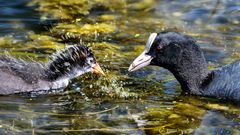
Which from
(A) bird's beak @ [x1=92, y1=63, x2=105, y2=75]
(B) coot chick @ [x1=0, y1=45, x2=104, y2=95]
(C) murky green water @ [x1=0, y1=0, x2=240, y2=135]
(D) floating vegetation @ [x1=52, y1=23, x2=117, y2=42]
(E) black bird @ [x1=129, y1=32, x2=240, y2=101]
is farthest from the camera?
(D) floating vegetation @ [x1=52, y1=23, x2=117, y2=42]

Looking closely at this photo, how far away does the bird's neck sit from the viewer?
9.85 meters

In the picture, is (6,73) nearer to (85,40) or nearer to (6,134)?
(6,134)

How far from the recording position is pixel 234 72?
9.62 m

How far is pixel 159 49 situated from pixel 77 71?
4.02 feet

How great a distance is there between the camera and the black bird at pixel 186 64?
9.67 metres

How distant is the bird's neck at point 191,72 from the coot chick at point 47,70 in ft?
3.78

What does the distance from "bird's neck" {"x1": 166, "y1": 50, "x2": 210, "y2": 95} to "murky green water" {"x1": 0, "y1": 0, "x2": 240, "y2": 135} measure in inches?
7.1

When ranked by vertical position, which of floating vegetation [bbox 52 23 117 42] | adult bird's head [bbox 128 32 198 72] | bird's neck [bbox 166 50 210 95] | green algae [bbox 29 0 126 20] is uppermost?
green algae [bbox 29 0 126 20]

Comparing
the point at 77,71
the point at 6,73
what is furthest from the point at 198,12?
the point at 6,73

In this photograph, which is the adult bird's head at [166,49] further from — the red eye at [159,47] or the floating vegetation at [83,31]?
the floating vegetation at [83,31]

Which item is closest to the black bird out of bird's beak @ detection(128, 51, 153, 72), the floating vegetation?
bird's beak @ detection(128, 51, 153, 72)

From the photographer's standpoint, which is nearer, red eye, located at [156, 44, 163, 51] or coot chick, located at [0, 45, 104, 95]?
coot chick, located at [0, 45, 104, 95]

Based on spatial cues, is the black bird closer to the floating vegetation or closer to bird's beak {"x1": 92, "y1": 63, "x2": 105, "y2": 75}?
bird's beak {"x1": 92, "y1": 63, "x2": 105, "y2": 75}

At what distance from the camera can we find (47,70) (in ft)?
32.0
